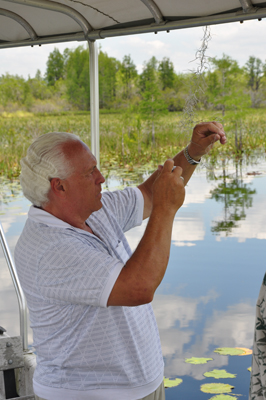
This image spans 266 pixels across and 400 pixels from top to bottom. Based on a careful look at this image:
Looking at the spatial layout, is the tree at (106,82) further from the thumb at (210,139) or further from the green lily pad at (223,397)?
the thumb at (210,139)

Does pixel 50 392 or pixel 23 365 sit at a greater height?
pixel 50 392

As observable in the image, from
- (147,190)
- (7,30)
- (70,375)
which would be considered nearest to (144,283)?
(70,375)

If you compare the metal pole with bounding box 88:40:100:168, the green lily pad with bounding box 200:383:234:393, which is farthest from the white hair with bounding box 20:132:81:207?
the green lily pad with bounding box 200:383:234:393

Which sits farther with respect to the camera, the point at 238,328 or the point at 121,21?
the point at 238,328

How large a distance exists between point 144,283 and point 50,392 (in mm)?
472

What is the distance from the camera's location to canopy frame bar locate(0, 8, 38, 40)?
2188 millimetres

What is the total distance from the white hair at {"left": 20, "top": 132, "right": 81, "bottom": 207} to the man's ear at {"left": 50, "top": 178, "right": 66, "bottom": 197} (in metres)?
0.01

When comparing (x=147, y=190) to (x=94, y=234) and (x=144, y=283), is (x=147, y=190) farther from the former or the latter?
(x=144, y=283)

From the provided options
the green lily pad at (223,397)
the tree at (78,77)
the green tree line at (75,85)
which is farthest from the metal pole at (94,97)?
the tree at (78,77)

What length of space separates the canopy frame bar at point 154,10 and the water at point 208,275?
73 centimetres

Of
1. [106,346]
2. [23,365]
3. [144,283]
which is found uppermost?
[144,283]

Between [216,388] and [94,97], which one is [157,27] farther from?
[216,388]

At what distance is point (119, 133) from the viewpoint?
10469 mm

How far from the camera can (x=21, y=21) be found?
2234mm
